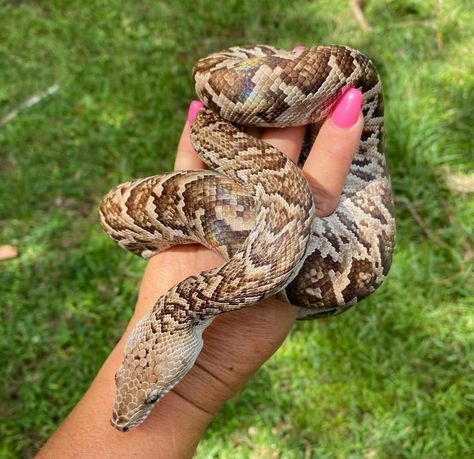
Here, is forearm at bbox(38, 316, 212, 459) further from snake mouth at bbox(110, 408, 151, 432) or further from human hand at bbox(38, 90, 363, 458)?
snake mouth at bbox(110, 408, 151, 432)

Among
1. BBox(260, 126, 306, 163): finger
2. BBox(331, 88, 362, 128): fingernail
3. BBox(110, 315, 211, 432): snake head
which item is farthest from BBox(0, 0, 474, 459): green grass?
BBox(331, 88, 362, 128): fingernail

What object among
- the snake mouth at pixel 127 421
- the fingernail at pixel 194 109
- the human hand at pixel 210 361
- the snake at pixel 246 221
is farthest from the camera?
the fingernail at pixel 194 109

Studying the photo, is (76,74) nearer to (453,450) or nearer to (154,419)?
(154,419)

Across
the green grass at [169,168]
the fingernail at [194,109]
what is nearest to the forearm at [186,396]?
the fingernail at [194,109]

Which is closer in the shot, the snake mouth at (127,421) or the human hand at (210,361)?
the snake mouth at (127,421)

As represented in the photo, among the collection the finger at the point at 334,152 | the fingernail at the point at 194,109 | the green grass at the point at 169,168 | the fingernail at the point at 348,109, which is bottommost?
the green grass at the point at 169,168

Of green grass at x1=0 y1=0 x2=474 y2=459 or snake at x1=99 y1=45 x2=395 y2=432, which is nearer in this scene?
snake at x1=99 y1=45 x2=395 y2=432

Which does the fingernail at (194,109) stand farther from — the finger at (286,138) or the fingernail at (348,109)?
the fingernail at (348,109)
